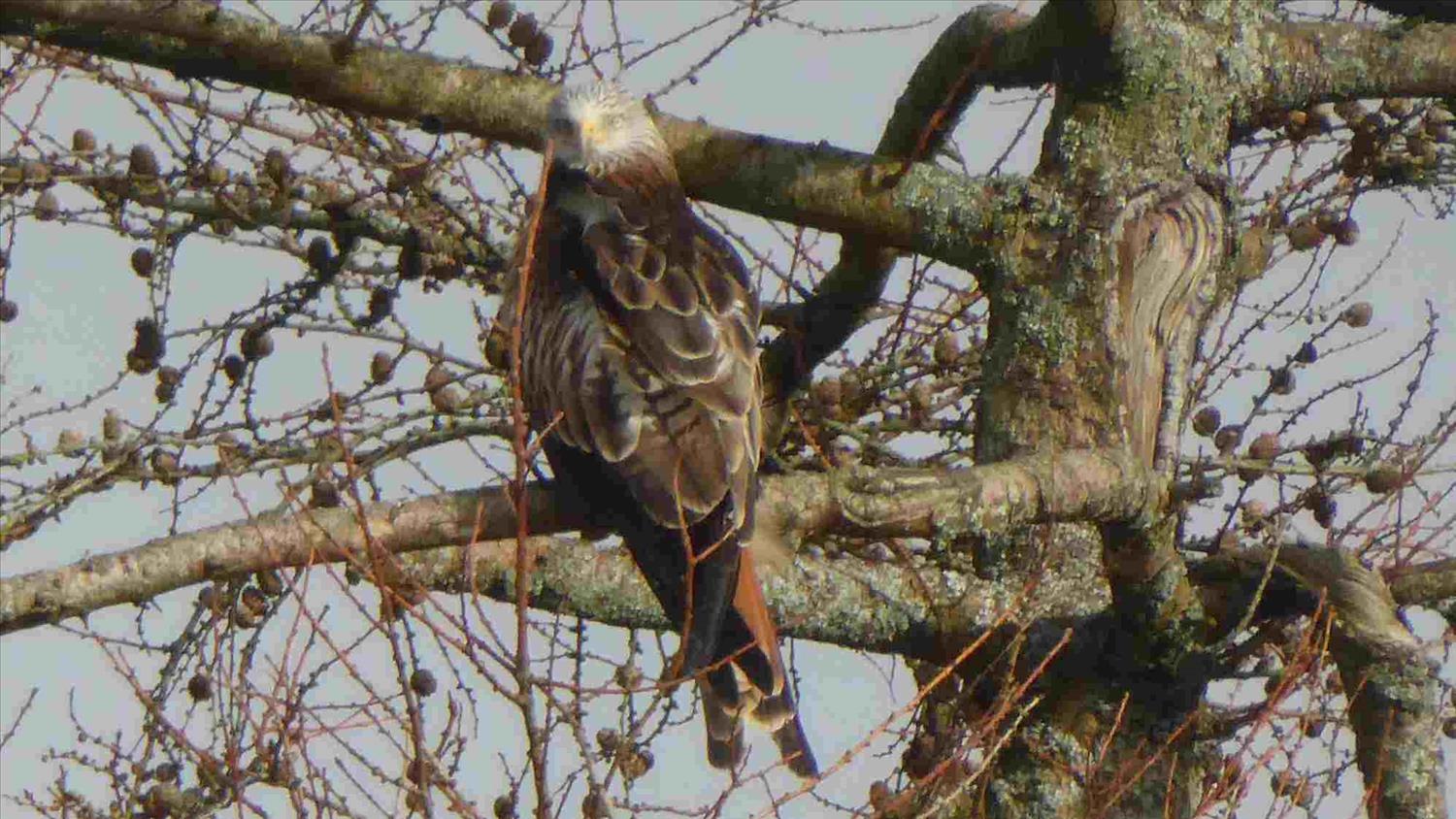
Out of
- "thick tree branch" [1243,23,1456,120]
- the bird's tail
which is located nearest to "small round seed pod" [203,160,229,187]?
the bird's tail

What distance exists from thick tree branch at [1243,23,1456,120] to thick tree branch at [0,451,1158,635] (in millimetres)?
1220

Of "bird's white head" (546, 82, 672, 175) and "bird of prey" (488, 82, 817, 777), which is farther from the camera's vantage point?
"bird's white head" (546, 82, 672, 175)

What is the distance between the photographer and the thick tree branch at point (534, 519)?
3.42 metres

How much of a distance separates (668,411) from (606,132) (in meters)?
1.44

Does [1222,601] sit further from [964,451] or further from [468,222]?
[468,222]

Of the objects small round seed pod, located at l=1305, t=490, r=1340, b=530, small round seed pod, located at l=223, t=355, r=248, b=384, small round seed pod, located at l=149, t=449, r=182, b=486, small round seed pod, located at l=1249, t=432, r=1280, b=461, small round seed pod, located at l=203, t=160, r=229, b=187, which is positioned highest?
small round seed pod, located at l=203, t=160, r=229, b=187

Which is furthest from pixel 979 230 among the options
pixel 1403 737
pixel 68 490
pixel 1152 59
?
pixel 68 490

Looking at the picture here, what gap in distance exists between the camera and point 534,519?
14.2 ft

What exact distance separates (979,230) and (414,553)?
145cm

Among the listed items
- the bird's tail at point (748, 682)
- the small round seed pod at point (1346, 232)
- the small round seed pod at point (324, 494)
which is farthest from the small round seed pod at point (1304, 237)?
the small round seed pod at point (324, 494)

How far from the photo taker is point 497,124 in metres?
4.79

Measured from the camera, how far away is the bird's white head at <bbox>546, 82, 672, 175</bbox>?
17.5 ft

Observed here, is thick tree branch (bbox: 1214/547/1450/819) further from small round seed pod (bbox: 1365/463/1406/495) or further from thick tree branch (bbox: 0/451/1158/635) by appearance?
small round seed pod (bbox: 1365/463/1406/495)

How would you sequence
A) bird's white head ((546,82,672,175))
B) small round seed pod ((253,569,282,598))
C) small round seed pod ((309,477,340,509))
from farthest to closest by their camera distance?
1. bird's white head ((546,82,672,175))
2. small round seed pod ((253,569,282,598))
3. small round seed pod ((309,477,340,509))
